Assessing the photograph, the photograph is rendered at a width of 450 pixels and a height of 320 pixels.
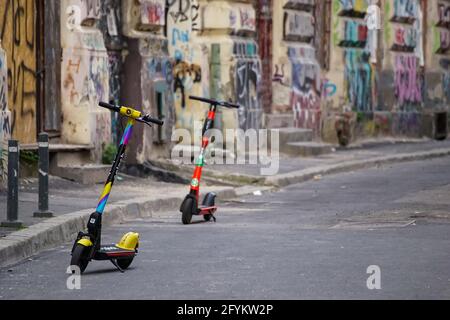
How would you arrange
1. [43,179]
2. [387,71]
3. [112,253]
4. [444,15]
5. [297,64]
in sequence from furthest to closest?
[444,15]
[387,71]
[297,64]
[43,179]
[112,253]

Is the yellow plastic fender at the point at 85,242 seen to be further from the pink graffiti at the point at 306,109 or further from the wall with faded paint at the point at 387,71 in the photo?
the wall with faded paint at the point at 387,71

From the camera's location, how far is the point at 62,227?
11.8 meters

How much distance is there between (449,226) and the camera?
41.4 feet

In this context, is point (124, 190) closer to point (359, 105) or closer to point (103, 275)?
point (103, 275)

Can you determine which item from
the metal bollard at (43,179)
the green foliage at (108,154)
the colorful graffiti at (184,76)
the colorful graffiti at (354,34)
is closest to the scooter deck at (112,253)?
the metal bollard at (43,179)

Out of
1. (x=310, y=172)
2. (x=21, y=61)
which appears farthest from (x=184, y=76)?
(x=21, y=61)

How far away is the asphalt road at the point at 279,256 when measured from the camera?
8.65 meters

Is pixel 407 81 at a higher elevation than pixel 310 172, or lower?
higher

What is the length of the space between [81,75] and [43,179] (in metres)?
5.66

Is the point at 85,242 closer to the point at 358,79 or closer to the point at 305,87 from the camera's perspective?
the point at 305,87

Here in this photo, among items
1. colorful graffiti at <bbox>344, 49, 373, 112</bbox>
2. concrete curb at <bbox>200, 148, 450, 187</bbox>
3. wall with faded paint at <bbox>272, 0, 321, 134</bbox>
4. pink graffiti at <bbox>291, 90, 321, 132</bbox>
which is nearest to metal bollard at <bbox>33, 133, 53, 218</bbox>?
concrete curb at <bbox>200, 148, 450, 187</bbox>

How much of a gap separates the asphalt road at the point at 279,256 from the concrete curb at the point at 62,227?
137 millimetres

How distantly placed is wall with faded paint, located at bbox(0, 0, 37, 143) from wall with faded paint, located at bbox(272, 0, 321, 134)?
25.2ft

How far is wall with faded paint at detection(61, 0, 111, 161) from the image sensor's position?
1758cm
